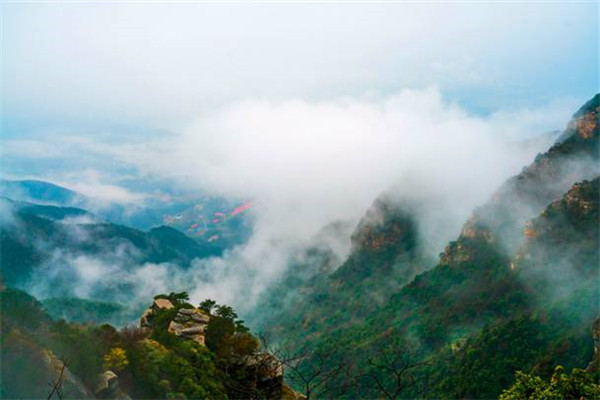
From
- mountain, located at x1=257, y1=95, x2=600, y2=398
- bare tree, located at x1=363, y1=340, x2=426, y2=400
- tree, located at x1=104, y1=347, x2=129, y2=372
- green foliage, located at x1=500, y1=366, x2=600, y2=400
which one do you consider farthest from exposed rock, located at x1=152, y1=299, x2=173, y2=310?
green foliage, located at x1=500, y1=366, x2=600, y2=400

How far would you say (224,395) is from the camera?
3991 centimetres

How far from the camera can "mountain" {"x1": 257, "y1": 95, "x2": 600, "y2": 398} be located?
11150 cm

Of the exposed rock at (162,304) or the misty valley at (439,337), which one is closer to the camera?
the misty valley at (439,337)

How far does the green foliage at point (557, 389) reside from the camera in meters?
35.6

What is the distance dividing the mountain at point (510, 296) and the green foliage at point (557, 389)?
131 feet

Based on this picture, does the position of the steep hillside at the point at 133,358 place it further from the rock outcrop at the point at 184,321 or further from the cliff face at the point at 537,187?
the cliff face at the point at 537,187

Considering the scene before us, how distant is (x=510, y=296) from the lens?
5866 inches

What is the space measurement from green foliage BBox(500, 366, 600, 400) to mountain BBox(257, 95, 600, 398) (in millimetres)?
40014

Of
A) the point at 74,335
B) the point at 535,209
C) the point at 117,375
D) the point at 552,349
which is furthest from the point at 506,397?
the point at 535,209

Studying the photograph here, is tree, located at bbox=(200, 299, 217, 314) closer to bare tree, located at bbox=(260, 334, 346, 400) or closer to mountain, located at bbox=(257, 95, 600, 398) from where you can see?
bare tree, located at bbox=(260, 334, 346, 400)

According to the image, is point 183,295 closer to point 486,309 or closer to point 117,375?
point 117,375

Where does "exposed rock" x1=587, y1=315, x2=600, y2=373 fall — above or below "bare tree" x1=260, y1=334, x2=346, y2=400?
below

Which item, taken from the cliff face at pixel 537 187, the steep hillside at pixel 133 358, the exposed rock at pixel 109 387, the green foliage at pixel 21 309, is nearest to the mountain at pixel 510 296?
the cliff face at pixel 537 187

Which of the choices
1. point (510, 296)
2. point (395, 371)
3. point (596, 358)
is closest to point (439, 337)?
point (510, 296)
